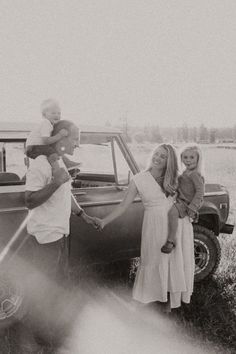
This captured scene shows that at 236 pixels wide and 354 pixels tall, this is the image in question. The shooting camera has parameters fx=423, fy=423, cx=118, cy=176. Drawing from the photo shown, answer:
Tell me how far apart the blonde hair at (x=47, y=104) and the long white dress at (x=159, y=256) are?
0.88 metres

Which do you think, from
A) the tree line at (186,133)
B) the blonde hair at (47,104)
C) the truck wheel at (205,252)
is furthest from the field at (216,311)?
the tree line at (186,133)

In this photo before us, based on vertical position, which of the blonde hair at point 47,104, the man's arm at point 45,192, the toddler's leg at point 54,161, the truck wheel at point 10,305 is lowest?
the truck wheel at point 10,305

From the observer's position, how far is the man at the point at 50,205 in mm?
2725

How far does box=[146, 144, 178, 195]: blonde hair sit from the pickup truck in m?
0.59

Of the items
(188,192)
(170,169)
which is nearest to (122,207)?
(170,169)

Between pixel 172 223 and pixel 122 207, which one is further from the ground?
pixel 122 207

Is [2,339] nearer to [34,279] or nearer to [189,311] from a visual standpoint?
[34,279]

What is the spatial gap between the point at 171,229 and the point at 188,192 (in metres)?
0.40

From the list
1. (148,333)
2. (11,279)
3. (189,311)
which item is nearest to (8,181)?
(11,279)

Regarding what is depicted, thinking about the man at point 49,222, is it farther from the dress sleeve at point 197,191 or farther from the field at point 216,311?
the field at point 216,311

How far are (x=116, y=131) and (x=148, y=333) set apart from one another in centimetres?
181

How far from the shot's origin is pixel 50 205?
9.23 ft

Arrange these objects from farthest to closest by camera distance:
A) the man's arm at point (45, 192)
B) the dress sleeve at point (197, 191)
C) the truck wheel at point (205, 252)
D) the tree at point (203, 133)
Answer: the tree at point (203, 133) → the truck wheel at point (205, 252) → the dress sleeve at point (197, 191) → the man's arm at point (45, 192)

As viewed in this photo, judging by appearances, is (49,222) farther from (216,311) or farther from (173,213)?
(216,311)
